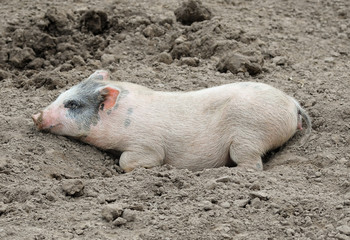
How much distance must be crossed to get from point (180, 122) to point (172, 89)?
104 centimetres

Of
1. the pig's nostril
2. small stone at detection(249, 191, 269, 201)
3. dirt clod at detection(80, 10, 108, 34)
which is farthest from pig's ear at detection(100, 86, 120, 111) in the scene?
dirt clod at detection(80, 10, 108, 34)

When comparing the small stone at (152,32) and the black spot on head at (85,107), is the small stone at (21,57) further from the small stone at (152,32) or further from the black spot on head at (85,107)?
the black spot on head at (85,107)

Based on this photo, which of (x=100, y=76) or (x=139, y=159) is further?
(x=100, y=76)

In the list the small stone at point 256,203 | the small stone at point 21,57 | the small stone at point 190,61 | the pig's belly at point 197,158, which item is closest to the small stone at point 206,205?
the small stone at point 256,203

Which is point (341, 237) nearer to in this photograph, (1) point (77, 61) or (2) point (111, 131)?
(2) point (111, 131)

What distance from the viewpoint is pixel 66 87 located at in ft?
23.5

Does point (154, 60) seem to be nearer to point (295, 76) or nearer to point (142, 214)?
point (295, 76)

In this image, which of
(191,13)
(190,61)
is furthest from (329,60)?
(191,13)

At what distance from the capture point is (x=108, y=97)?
6.17 meters

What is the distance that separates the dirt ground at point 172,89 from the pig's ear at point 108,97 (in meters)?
0.41

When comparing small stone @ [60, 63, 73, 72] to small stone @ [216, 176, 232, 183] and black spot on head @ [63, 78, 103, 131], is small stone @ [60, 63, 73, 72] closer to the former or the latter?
black spot on head @ [63, 78, 103, 131]

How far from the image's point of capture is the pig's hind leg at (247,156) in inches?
234

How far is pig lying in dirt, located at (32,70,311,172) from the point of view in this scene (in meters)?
5.98

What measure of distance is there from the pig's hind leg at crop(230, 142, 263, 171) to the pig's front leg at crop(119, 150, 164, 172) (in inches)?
25.5
